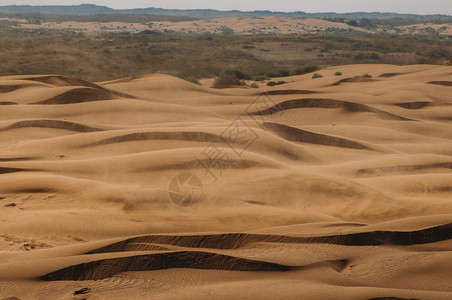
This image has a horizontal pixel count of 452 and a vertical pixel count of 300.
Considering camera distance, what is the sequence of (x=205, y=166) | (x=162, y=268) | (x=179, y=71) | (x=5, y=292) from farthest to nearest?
(x=179, y=71) < (x=205, y=166) < (x=162, y=268) < (x=5, y=292)

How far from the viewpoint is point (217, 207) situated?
8680 millimetres

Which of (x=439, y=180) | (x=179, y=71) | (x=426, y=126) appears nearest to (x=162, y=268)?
(x=439, y=180)

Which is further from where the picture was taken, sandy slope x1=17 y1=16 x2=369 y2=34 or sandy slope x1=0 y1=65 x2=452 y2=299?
sandy slope x1=17 y1=16 x2=369 y2=34

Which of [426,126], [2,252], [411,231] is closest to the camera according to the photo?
[2,252]

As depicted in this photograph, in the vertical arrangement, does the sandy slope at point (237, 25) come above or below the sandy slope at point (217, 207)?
above

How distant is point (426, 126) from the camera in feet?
64.7

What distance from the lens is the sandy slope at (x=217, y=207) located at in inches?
213

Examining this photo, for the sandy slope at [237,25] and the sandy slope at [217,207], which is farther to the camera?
the sandy slope at [237,25]

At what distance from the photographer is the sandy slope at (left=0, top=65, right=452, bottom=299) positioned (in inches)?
213

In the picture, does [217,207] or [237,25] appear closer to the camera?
[217,207]

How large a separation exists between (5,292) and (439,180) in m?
8.59

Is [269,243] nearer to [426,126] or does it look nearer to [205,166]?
[205,166]

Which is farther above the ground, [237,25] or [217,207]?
[237,25]

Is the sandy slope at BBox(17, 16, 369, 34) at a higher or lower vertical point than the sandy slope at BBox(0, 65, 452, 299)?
higher
